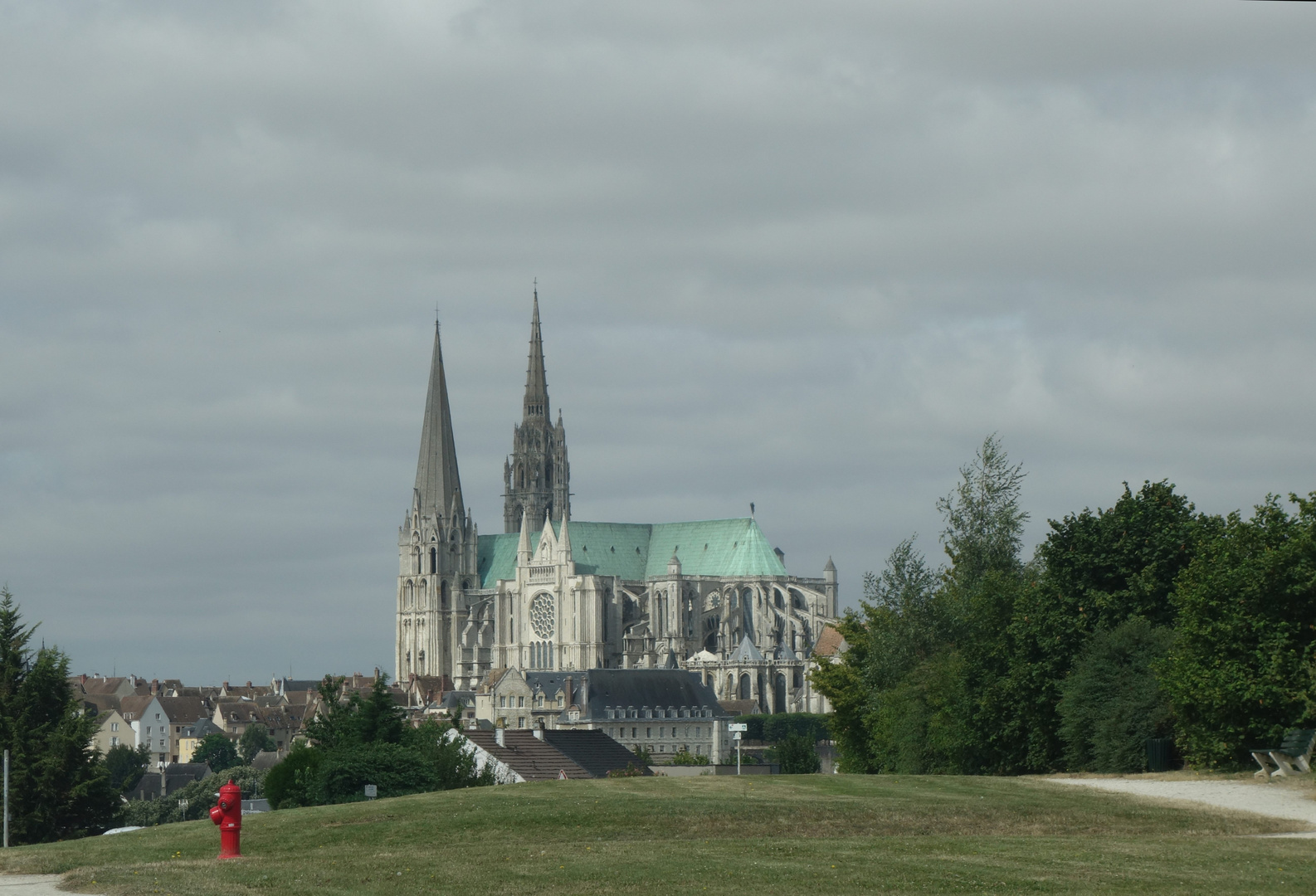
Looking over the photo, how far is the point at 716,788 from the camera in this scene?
31.1 metres

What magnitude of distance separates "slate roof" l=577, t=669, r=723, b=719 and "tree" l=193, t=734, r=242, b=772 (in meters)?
38.6

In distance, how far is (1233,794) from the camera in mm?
29984

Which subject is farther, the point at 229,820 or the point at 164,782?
the point at 164,782

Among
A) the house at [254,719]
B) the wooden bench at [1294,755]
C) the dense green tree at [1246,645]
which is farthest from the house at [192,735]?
the wooden bench at [1294,755]

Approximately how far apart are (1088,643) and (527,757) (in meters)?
33.6

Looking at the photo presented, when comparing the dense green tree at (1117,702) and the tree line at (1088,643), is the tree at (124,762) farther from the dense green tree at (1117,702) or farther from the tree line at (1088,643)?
the dense green tree at (1117,702)

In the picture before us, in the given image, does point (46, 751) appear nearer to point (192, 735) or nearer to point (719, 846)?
point (719, 846)

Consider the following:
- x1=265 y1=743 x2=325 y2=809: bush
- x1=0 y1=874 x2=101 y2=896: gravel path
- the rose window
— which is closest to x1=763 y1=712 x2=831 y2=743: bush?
the rose window

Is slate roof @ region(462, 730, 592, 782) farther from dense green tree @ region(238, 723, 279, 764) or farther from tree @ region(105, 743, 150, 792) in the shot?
dense green tree @ region(238, 723, 279, 764)

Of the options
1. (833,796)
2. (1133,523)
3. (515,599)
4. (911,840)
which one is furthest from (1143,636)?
(515,599)

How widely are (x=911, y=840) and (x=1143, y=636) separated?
18.3 m

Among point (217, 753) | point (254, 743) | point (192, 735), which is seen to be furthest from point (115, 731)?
point (217, 753)

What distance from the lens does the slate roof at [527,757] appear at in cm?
6881

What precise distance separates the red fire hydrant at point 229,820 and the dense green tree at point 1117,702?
2093cm
